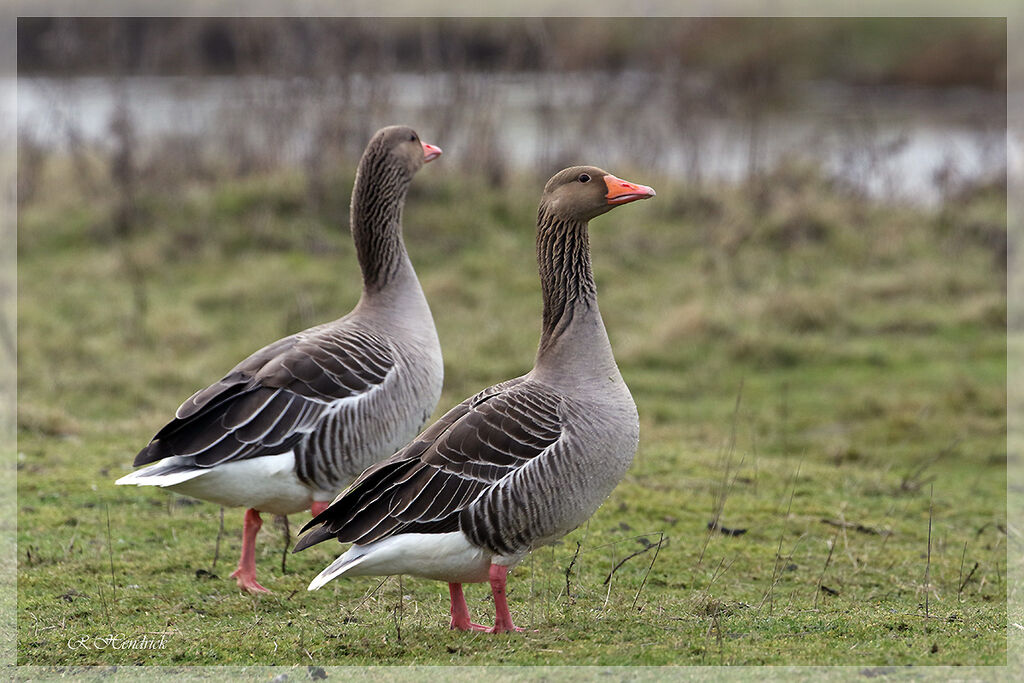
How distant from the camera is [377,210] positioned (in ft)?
22.8

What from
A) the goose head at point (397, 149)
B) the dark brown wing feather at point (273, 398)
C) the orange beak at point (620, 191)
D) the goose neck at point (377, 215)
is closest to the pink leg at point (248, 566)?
the dark brown wing feather at point (273, 398)

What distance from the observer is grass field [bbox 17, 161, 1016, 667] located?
15.8 feet

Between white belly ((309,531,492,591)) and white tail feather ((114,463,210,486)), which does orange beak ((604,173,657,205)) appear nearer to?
white belly ((309,531,492,591))

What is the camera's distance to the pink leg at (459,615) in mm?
4738

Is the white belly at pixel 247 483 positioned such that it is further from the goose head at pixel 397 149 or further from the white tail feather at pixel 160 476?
the goose head at pixel 397 149

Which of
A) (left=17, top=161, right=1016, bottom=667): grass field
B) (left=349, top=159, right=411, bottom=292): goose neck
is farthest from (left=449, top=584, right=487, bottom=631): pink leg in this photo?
(left=349, top=159, right=411, bottom=292): goose neck

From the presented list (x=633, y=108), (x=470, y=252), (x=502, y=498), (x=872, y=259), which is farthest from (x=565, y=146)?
(x=502, y=498)

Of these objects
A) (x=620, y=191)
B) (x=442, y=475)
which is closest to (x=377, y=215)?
(x=620, y=191)

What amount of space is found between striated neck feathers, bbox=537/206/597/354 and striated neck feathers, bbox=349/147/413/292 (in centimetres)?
171

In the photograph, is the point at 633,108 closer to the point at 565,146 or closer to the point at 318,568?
the point at 565,146

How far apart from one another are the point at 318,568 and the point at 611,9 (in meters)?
16.9

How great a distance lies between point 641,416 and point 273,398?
4.84 m

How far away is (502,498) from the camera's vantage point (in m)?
4.55

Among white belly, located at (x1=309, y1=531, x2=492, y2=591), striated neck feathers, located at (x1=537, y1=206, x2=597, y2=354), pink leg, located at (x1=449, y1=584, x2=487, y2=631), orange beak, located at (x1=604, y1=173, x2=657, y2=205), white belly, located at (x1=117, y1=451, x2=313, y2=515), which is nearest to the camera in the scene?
white belly, located at (x1=309, y1=531, x2=492, y2=591)
